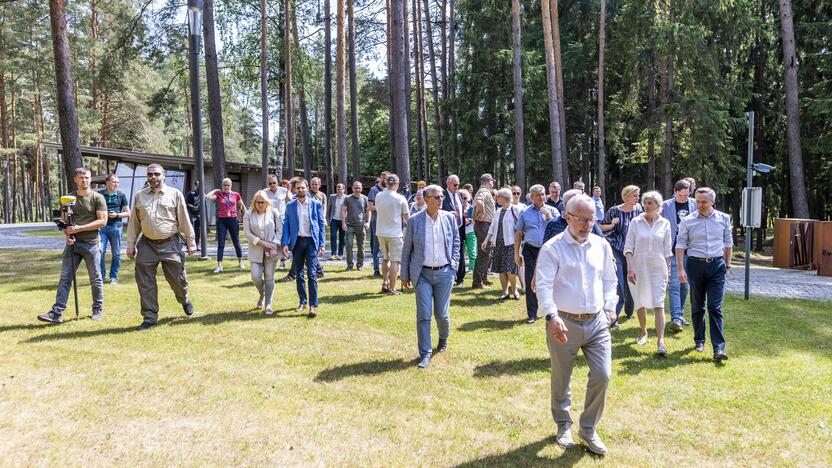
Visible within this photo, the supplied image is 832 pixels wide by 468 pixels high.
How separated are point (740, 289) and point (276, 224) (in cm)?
918

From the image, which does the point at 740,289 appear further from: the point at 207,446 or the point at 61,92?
the point at 61,92

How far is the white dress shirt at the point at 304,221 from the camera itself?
303 inches

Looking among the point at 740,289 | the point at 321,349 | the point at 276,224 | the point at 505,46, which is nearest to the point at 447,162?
the point at 505,46

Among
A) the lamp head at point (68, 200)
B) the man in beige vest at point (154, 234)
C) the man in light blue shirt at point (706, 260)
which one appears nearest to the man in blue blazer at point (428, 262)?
the man in light blue shirt at point (706, 260)

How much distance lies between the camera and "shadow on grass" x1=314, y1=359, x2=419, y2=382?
5.31 metres

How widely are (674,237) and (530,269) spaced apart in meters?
2.01

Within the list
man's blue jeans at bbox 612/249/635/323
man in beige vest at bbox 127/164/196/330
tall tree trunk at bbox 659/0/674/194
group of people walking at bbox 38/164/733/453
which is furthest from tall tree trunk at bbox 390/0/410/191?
tall tree trunk at bbox 659/0/674/194

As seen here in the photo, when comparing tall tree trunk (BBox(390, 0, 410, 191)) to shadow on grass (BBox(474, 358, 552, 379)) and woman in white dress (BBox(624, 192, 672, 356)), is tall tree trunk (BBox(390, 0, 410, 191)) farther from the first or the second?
shadow on grass (BBox(474, 358, 552, 379))

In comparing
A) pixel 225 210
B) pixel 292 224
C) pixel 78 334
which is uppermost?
pixel 225 210

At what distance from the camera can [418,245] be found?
5727mm

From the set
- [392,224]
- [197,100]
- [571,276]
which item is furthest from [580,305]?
[197,100]

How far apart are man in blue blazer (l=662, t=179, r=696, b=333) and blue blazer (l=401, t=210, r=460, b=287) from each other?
320cm

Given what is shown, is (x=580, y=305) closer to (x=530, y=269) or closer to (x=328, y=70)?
(x=530, y=269)

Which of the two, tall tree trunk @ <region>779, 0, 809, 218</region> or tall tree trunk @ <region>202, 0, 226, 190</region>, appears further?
tall tree trunk @ <region>779, 0, 809, 218</region>
